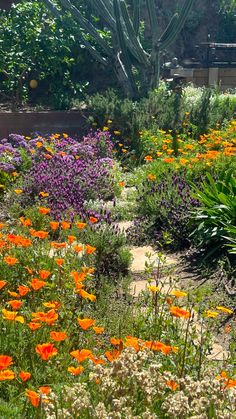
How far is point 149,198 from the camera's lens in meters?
6.18

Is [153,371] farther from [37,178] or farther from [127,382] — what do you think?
[37,178]

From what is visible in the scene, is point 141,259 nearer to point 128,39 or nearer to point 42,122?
point 42,122

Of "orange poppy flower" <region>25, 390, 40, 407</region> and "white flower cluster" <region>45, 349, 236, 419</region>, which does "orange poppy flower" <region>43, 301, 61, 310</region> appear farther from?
"orange poppy flower" <region>25, 390, 40, 407</region>

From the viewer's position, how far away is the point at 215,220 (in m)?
5.20

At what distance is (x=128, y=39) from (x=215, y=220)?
7.44 metres

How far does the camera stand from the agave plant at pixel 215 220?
5.04m

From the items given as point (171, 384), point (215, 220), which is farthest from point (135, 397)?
point (215, 220)

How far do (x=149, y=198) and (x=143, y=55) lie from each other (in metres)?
6.28

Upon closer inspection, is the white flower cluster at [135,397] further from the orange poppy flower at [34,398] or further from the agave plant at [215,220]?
the agave plant at [215,220]

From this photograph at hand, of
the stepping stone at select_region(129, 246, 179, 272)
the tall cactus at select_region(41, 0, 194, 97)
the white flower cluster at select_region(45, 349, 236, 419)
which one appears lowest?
the stepping stone at select_region(129, 246, 179, 272)

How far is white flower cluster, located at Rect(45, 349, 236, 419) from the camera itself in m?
2.09

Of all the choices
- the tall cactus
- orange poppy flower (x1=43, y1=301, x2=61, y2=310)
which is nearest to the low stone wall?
the tall cactus

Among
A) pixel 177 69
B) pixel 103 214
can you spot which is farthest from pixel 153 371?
pixel 177 69

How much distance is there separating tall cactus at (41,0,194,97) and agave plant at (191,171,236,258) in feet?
21.8
